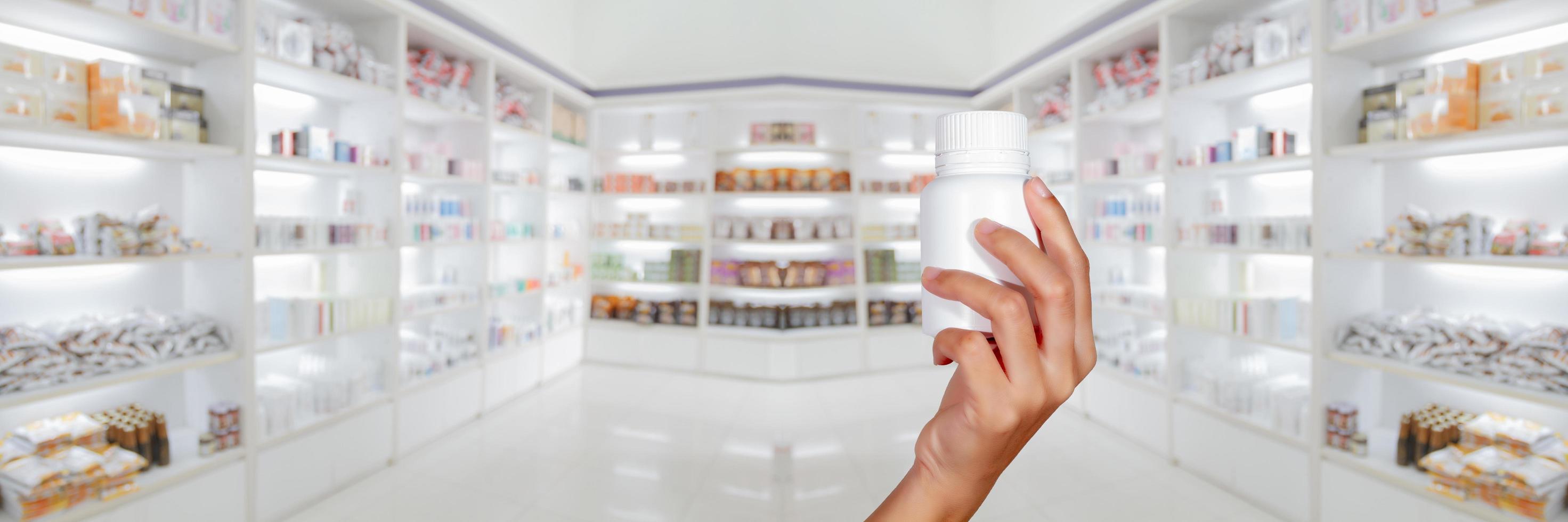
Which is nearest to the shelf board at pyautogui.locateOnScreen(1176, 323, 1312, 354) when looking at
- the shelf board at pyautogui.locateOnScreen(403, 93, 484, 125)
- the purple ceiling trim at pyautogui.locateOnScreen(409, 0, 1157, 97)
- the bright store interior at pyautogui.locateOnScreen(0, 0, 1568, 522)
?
the bright store interior at pyautogui.locateOnScreen(0, 0, 1568, 522)

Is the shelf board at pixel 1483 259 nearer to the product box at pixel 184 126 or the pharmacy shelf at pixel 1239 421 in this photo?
the pharmacy shelf at pixel 1239 421

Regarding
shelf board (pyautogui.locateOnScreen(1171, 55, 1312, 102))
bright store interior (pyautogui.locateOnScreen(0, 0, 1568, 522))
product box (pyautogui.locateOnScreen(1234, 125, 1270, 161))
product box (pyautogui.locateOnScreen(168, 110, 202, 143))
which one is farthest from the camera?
product box (pyautogui.locateOnScreen(1234, 125, 1270, 161))

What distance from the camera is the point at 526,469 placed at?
357 cm

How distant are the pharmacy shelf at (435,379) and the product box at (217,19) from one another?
200cm

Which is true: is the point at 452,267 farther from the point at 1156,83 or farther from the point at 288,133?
the point at 1156,83

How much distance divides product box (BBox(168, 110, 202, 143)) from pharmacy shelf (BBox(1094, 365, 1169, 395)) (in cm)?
496

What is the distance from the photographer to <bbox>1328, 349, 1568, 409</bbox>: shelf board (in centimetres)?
213

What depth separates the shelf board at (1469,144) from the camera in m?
2.17

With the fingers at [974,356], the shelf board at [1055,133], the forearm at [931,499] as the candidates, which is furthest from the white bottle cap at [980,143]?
the shelf board at [1055,133]

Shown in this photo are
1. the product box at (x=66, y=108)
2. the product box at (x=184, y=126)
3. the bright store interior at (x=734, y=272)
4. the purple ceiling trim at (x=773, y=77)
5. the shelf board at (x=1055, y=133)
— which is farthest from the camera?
the shelf board at (x=1055, y=133)

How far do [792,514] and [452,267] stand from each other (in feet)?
10.3

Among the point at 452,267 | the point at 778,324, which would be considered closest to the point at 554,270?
the point at 452,267

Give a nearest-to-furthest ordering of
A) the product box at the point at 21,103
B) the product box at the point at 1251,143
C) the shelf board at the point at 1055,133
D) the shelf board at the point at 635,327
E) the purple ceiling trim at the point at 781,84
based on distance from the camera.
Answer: the product box at the point at 21,103 → the product box at the point at 1251,143 → the shelf board at the point at 1055,133 → the purple ceiling trim at the point at 781,84 → the shelf board at the point at 635,327

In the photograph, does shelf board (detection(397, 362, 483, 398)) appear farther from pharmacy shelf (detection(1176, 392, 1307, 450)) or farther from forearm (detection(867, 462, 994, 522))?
pharmacy shelf (detection(1176, 392, 1307, 450))
